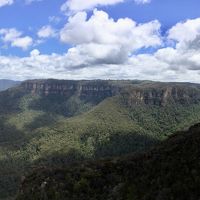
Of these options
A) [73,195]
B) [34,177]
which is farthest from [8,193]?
[73,195]

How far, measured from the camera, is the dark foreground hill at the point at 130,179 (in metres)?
37.1

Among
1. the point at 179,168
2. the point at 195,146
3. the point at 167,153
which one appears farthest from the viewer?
the point at 167,153

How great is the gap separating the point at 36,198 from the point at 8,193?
12017 centimetres

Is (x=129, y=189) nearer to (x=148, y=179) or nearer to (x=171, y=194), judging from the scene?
(x=148, y=179)

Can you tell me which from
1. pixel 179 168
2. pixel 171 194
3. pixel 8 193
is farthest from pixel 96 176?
pixel 8 193

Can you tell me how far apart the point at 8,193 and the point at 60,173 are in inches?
4714

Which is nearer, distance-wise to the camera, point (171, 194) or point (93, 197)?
point (171, 194)

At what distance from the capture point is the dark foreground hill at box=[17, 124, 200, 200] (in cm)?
3709

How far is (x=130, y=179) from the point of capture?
4494cm

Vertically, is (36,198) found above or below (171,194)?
below

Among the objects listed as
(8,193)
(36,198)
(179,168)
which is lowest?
(8,193)

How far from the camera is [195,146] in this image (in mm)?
44531

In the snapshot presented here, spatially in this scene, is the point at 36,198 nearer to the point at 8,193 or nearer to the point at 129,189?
the point at 129,189

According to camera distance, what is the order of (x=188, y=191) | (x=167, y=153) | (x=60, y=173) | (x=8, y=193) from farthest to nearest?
1. (x=8, y=193)
2. (x=60, y=173)
3. (x=167, y=153)
4. (x=188, y=191)
